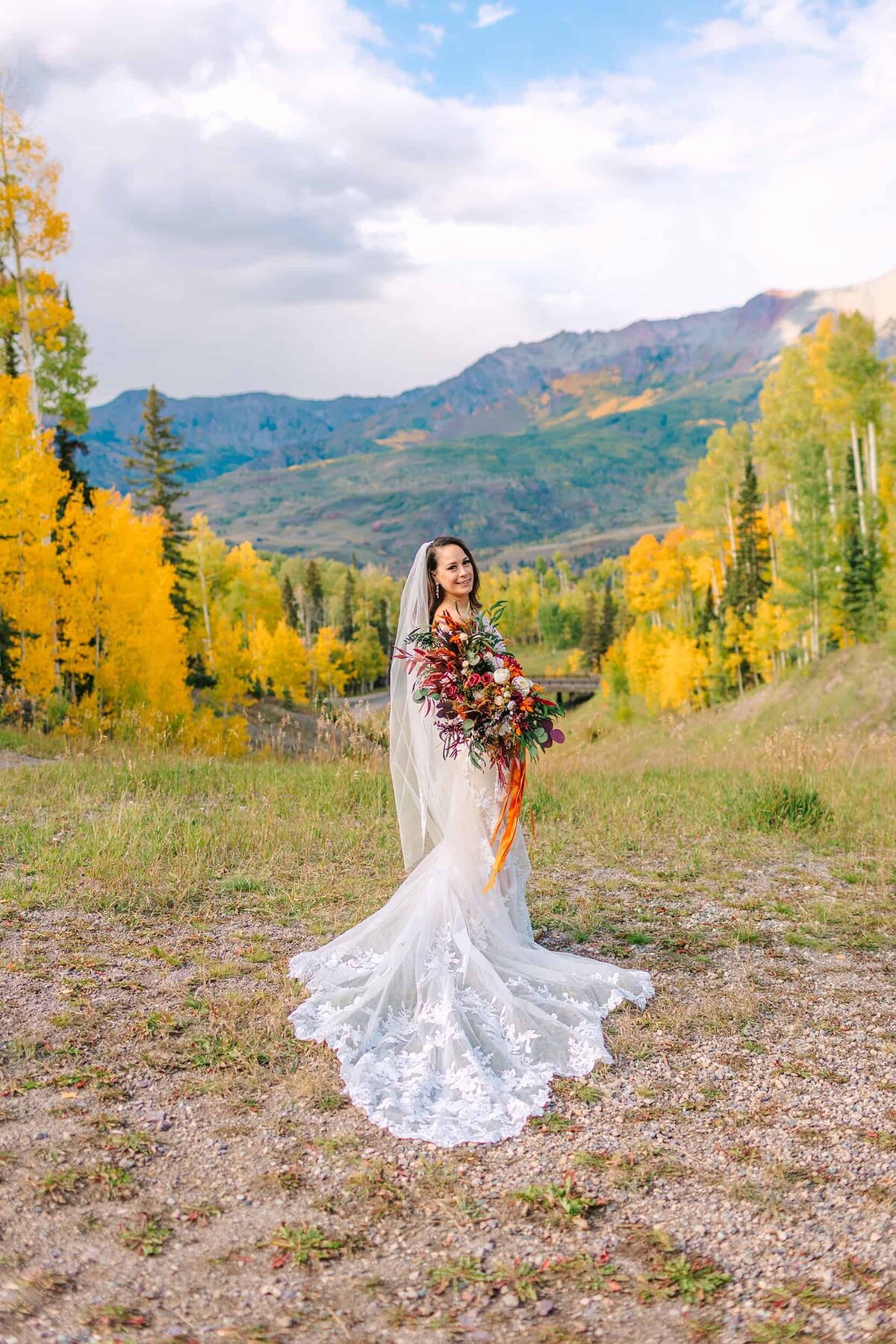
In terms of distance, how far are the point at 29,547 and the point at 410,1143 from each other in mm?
18895

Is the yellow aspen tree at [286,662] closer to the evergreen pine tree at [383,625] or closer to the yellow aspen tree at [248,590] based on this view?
the yellow aspen tree at [248,590]

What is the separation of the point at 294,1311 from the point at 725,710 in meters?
44.8

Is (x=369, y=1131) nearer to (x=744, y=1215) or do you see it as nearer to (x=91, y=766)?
(x=744, y=1215)

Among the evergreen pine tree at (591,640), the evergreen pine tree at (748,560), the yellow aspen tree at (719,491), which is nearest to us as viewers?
the evergreen pine tree at (748,560)

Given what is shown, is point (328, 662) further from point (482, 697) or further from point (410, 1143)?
point (410, 1143)

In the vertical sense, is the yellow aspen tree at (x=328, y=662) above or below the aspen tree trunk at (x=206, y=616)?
below

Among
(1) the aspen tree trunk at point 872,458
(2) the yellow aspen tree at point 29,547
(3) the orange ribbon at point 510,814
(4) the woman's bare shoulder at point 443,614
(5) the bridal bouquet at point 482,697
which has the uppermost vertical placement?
(1) the aspen tree trunk at point 872,458

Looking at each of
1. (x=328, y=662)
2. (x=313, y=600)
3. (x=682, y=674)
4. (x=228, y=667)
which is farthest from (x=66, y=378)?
(x=313, y=600)

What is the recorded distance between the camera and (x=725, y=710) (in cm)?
4588

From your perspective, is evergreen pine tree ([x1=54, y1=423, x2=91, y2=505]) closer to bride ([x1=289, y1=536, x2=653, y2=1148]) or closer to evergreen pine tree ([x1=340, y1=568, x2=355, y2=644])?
bride ([x1=289, y1=536, x2=653, y2=1148])

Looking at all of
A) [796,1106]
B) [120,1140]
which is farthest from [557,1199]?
[120,1140]

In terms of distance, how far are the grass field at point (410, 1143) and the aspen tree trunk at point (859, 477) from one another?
34.6 meters

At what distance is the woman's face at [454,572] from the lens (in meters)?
6.58

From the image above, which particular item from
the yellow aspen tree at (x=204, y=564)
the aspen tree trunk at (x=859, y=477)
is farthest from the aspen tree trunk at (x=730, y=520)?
the yellow aspen tree at (x=204, y=564)
